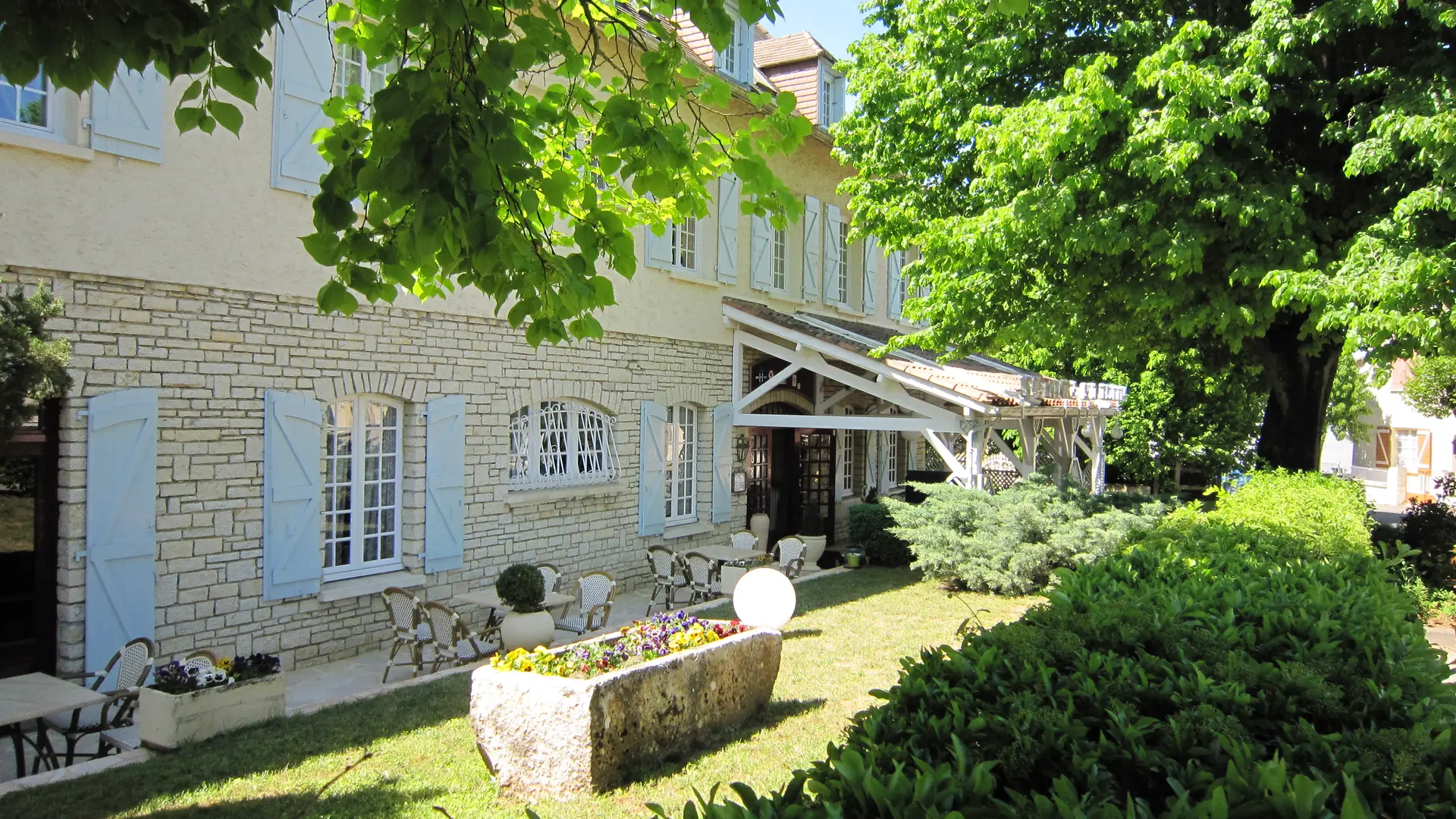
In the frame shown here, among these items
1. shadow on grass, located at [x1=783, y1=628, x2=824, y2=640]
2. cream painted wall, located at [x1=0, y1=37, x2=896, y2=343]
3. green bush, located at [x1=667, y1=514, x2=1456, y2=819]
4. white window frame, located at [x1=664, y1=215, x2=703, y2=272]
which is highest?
white window frame, located at [x1=664, y1=215, x2=703, y2=272]

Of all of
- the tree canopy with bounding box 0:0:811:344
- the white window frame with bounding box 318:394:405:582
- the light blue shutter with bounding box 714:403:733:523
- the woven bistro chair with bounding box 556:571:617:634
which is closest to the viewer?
the tree canopy with bounding box 0:0:811:344

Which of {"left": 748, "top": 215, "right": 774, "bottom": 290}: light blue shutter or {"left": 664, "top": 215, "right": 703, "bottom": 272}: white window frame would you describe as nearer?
{"left": 664, "top": 215, "right": 703, "bottom": 272}: white window frame

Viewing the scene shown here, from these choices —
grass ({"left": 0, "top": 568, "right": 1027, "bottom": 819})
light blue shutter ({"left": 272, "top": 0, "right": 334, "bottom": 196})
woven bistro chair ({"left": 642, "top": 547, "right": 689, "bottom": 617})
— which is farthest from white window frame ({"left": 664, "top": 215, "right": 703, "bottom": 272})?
grass ({"left": 0, "top": 568, "right": 1027, "bottom": 819})

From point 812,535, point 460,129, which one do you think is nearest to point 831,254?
point 812,535

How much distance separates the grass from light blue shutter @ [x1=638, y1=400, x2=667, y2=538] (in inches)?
180

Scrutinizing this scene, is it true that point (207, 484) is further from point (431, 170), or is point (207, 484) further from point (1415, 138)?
point (1415, 138)

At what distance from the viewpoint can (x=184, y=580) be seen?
7.68m

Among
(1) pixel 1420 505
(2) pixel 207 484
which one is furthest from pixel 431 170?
(1) pixel 1420 505

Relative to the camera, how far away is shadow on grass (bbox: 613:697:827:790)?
5.63m

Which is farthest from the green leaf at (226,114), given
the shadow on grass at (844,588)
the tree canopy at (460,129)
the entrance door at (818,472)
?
the entrance door at (818,472)

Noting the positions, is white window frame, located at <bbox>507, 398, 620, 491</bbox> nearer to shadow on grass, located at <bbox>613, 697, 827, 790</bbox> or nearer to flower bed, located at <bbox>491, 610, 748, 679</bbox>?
flower bed, located at <bbox>491, 610, 748, 679</bbox>

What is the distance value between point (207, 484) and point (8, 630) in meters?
1.63

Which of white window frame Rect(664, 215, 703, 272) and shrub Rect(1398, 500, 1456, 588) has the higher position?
white window frame Rect(664, 215, 703, 272)

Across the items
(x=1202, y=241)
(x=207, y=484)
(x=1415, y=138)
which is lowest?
(x=207, y=484)
